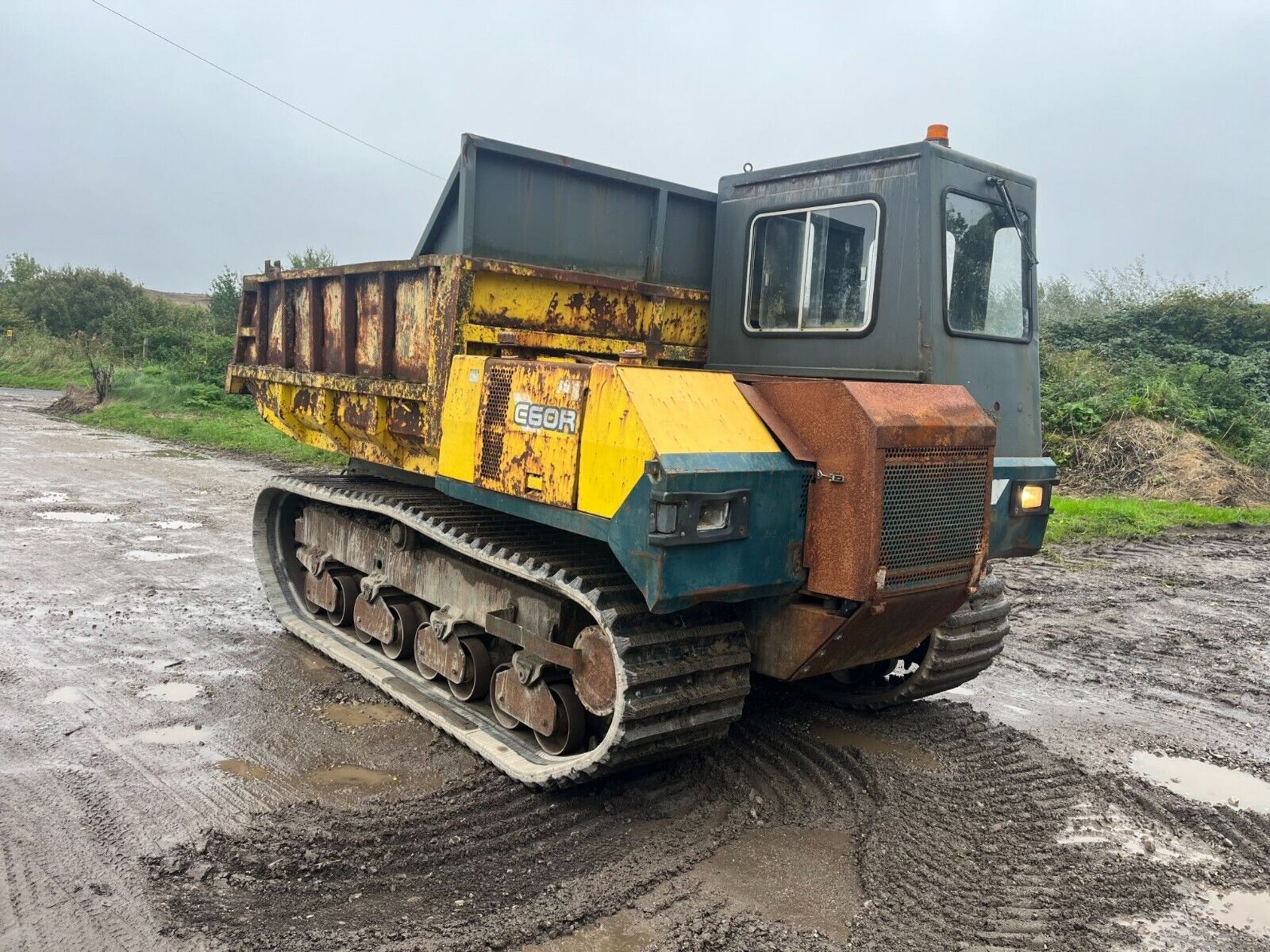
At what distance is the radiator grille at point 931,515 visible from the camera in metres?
3.62

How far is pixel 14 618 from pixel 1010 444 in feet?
20.1

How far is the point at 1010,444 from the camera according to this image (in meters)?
4.61

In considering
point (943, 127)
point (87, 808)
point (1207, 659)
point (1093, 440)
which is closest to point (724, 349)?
point (943, 127)

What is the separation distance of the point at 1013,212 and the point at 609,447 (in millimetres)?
2336

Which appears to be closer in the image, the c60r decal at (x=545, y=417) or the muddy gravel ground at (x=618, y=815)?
the muddy gravel ground at (x=618, y=815)

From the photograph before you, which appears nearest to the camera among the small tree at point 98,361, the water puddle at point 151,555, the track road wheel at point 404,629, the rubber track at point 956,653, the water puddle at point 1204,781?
the water puddle at point 1204,781

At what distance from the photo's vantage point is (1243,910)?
3.54 m

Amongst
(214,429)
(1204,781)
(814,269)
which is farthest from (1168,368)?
(214,429)

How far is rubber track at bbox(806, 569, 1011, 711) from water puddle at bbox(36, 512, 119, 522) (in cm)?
787

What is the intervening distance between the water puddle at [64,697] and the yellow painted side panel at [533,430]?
8.43ft

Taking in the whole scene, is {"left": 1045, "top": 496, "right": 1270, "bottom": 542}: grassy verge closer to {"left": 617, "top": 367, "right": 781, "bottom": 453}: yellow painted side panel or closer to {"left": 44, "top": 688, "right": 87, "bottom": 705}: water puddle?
{"left": 617, "top": 367, "right": 781, "bottom": 453}: yellow painted side panel

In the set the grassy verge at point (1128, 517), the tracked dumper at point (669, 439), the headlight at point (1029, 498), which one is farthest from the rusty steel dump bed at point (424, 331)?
the grassy verge at point (1128, 517)

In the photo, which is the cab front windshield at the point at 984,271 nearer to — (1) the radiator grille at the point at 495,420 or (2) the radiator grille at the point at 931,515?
(2) the radiator grille at the point at 931,515

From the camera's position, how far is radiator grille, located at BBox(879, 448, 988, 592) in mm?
3619
